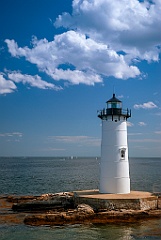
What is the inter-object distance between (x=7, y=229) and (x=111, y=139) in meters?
11.1

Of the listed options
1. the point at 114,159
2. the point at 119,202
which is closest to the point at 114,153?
the point at 114,159

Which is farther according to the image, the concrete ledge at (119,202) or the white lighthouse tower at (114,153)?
the white lighthouse tower at (114,153)

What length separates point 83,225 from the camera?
20.8 metres

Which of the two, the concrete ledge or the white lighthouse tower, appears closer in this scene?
the concrete ledge

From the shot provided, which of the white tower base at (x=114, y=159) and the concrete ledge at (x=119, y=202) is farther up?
the white tower base at (x=114, y=159)

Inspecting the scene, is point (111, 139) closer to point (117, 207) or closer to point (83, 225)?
point (117, 207)

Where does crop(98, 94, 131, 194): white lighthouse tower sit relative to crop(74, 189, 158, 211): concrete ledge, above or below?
above

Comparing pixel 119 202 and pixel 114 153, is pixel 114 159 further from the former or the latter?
pixel 119 202

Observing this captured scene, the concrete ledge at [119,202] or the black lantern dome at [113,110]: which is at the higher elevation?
the black lantern dome at [113,110]

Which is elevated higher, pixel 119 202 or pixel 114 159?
pixel 114 159

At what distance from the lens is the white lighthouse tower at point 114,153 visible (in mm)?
26328

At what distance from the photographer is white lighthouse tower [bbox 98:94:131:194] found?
86.4 feet

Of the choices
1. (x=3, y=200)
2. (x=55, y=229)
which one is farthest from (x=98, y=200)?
(x=3, y=200)

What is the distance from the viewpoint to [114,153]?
26.5 m
